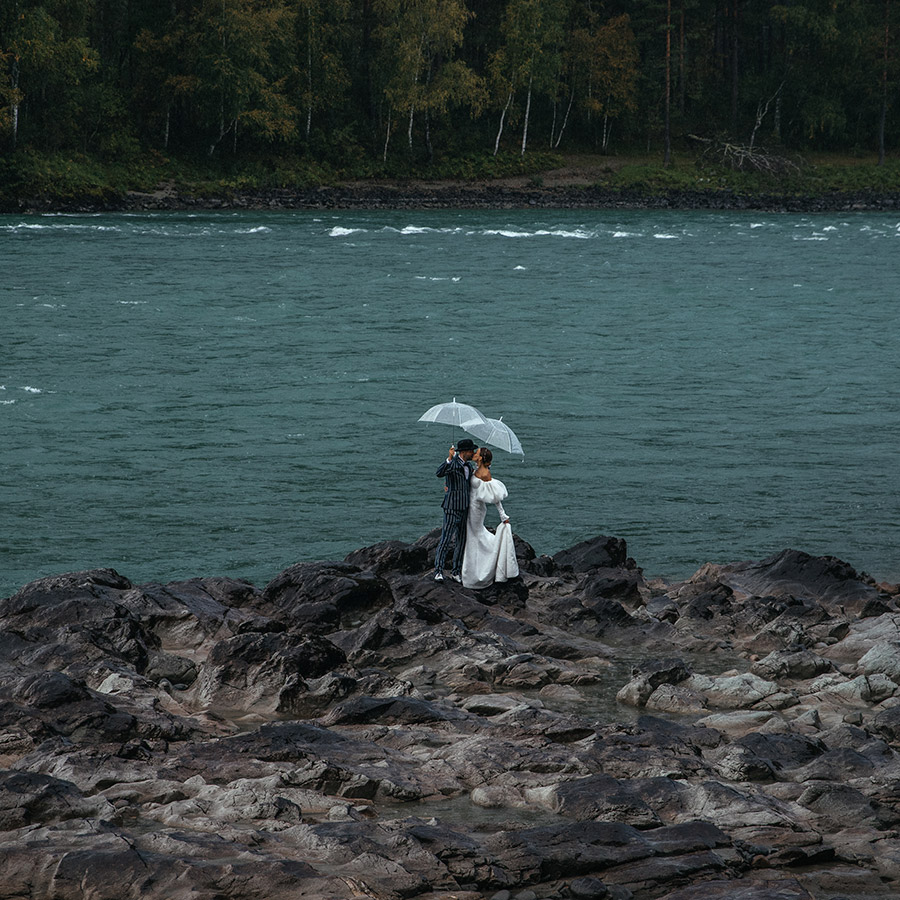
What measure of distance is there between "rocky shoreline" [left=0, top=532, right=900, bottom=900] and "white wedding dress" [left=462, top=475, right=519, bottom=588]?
0.21m

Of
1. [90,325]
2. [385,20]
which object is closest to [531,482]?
[90,325]

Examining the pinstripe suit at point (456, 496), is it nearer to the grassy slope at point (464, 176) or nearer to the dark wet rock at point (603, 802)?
the dark wet rock at point (603, 802)

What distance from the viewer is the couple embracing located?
14.8 m

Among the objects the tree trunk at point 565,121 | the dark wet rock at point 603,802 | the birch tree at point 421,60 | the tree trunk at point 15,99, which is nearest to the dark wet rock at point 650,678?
the dark wet rock at point 603,802

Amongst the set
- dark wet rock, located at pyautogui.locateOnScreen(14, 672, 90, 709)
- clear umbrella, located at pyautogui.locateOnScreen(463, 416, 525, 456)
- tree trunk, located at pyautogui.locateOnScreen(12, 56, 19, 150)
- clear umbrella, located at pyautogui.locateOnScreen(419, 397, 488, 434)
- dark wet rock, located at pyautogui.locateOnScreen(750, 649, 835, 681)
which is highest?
tree trunk, located at pyautogui.locateOnScreen(12, 56, 19, 150)

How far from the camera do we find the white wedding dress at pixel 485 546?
1478 cm

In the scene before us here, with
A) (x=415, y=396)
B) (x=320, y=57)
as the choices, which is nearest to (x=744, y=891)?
(x=415, y=396)

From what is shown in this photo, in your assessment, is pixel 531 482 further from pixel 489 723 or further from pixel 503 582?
pixel 489 723

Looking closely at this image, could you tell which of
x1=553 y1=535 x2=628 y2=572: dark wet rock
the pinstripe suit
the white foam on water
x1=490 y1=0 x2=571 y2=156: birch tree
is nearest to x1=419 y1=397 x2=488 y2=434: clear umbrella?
the pinstripe suit

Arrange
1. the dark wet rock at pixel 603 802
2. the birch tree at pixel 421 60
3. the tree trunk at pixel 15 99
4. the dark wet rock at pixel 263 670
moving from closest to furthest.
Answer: the dark wet rock at pixel 603 802 < the dark wet rock at pixel 263 670 < the tree trunk at pixel 15 99 < the birch tree at pixel 421 60

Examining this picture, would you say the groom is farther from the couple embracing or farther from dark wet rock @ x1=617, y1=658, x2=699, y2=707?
dark wet rock @ x1=617, y1=658, x2=699, y2=707

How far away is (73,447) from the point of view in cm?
2442

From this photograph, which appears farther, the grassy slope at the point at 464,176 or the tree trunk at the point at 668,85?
the tree trunk at the point at 668,85

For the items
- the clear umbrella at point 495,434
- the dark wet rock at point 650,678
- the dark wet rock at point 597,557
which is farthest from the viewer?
the dark wet rock at point 597,557
